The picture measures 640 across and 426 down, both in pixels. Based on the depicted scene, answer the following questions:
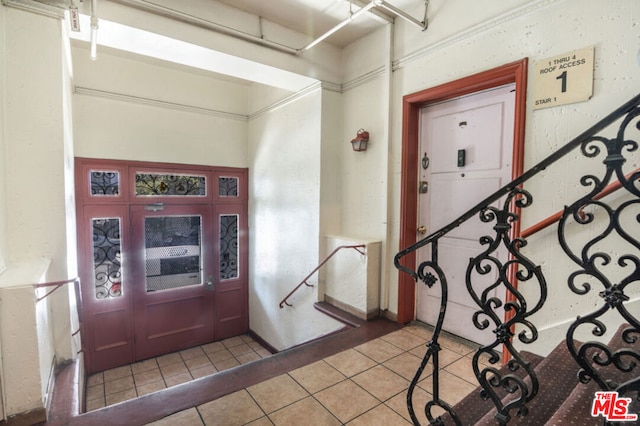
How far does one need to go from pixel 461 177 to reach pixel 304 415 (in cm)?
207

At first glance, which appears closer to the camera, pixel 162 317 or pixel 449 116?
pixel 449 116

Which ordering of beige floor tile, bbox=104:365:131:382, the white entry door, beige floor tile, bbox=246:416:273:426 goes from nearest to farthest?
beige floor tile, bbox=246:416:273:426
the white entry door
beige floor tile, bbox=104:365:131:382

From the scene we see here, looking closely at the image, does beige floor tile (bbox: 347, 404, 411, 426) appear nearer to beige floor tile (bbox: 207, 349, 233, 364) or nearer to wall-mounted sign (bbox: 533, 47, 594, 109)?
wall-mounted sign (bbox: 533, 47, 594, 109)

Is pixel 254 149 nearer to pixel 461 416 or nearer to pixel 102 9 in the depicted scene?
pixel 102 9

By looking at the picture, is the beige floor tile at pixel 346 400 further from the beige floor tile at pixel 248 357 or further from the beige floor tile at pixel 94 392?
the beige floor tile at pixel 94 392

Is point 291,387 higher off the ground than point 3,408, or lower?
lower

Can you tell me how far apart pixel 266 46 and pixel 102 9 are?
1264 millimetres

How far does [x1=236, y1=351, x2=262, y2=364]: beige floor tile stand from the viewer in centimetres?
413

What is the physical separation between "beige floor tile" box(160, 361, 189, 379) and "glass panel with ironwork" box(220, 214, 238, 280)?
3.98 ft

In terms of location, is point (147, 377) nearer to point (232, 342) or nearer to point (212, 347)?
point (212, 347)

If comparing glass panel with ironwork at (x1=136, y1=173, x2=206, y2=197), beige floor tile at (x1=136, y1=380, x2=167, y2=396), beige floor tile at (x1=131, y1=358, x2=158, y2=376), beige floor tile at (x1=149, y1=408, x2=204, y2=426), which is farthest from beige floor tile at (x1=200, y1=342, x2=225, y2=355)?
beige floor tile at (x1=149, y1=408, x2=204, y2=426)

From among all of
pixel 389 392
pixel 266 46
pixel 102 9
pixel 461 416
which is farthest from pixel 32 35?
pixel 461 416

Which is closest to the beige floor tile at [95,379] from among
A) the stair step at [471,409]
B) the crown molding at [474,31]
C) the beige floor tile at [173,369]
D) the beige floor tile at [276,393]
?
the beige floor tile at [173,369]

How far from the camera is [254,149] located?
461 centimetres
